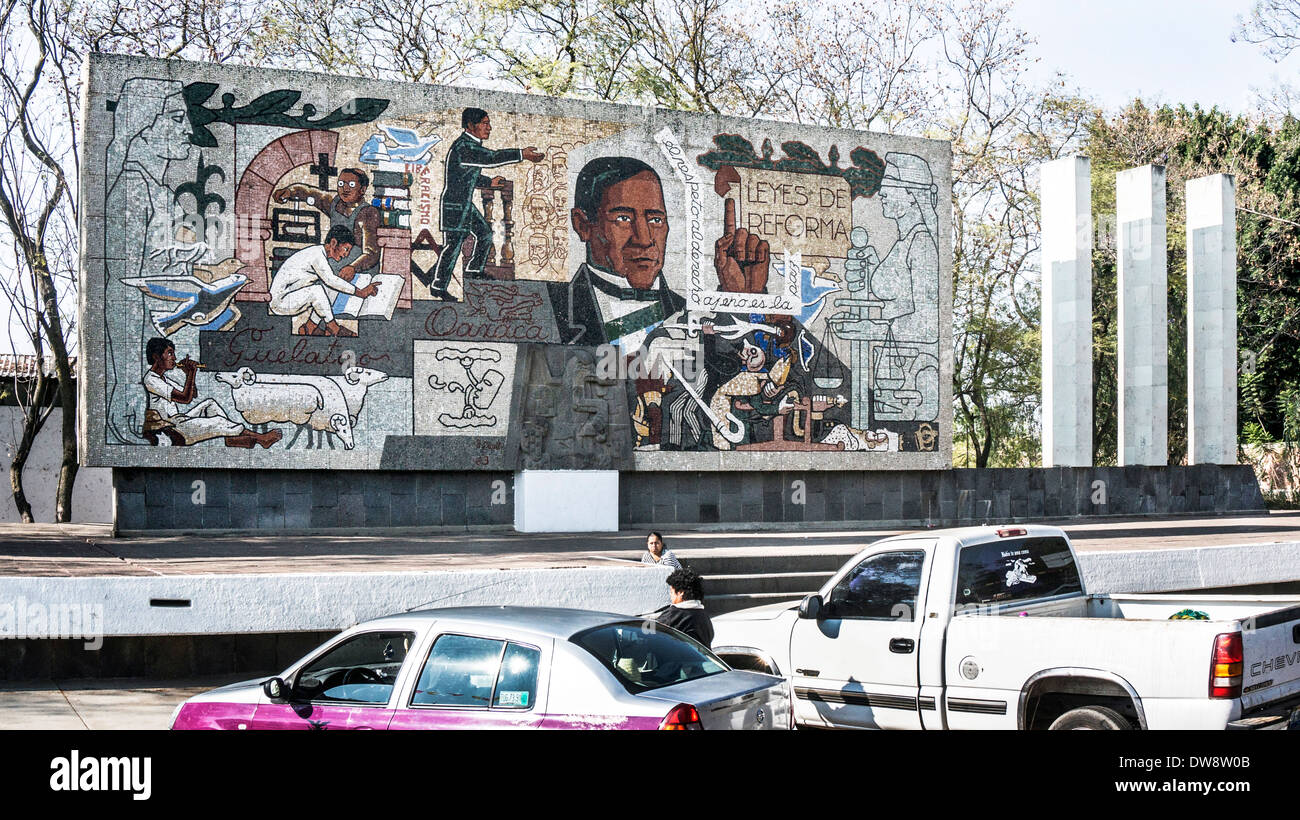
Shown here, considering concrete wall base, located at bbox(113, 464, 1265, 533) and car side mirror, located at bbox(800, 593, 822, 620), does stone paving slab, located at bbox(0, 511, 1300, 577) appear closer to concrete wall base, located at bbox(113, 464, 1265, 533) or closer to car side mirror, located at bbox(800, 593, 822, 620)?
concrete wall base, located at bbox(113, 464, 1265, 533)

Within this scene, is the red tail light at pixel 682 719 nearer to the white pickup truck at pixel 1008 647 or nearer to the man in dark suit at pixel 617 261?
the white pickup truck at pixel 1008 647

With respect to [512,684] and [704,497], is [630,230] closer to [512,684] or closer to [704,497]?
[704,497]

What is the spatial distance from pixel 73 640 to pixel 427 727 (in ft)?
24.6

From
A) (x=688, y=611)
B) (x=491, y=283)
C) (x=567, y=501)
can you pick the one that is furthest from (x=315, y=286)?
(x=688, y=611)

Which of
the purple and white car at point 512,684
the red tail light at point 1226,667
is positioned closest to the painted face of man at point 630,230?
Answer: the purple and white car at point 512,684

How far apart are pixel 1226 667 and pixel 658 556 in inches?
297

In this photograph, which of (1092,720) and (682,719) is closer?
(682,719)

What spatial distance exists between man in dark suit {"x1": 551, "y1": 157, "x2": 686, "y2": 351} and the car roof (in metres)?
17.0

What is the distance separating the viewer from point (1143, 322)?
30094mm

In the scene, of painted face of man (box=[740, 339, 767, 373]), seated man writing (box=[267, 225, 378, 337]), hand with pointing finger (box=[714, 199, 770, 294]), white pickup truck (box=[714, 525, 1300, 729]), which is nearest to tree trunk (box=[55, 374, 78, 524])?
seated man writing (box=[267, 225, 378, 337])

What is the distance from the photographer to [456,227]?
23.3 metres

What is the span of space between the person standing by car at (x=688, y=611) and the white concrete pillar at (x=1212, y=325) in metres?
24.9

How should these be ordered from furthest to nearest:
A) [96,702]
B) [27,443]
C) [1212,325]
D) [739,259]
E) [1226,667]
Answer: [1212,325], [27,443], [739,259], [96,702], [1226,667]

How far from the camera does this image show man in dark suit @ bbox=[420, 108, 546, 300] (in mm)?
23188
